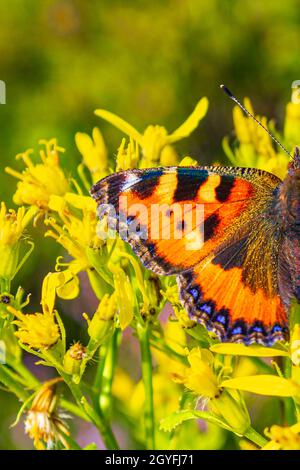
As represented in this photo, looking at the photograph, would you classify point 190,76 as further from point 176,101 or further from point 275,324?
point 275,324

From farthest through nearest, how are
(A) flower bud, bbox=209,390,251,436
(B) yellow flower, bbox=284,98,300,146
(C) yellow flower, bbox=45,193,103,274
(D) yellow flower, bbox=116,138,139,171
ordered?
(B) yellow flower, bbox=284,98,300,146 → (D) yellow flower, bbox=116,138,139,171 → (C) yellow flower, bbox=45,193,103,274 → (A) flower bud, bbox=209,390,251,436

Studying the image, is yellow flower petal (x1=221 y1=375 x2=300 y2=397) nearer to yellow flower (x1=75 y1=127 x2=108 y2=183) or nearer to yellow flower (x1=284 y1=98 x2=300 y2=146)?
yellow flower (x1=75 y1=127 x2=108 y2=183)

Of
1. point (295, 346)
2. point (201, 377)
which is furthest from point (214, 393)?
point (295, 346)

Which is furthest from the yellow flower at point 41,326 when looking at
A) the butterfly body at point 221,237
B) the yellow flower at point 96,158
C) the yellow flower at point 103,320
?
the yellow flower at point 96,158

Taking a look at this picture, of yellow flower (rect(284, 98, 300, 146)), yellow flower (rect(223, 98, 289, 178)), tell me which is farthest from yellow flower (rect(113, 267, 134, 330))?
yellow flower (rect(284, 98, 300, 146))

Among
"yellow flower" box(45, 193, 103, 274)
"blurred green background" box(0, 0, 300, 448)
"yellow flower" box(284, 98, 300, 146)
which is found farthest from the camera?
"blurred green background" box(0, 0, 300, 448)
